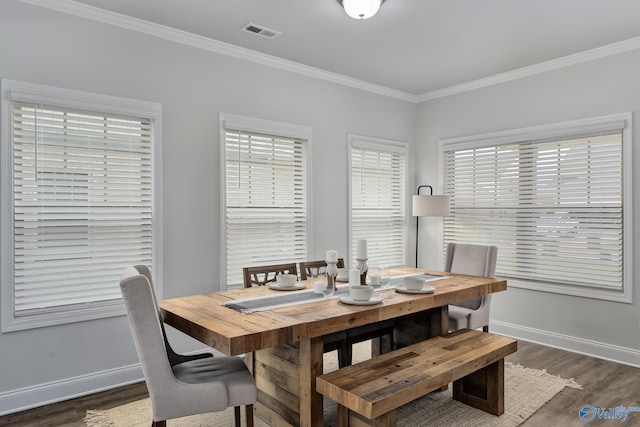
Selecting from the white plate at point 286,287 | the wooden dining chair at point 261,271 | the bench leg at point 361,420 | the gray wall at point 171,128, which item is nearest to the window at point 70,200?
the gray wall at point 171,128

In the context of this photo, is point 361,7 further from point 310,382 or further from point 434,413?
point 434,413

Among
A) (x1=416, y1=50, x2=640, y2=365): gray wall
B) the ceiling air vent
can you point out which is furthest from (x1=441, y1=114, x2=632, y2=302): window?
the ceiling air vent

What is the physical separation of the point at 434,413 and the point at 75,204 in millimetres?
2910

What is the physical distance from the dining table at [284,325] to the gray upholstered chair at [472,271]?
56 centimetres

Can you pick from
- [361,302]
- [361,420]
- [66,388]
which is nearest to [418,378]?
[361,420]

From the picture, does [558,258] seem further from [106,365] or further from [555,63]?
[106,365]

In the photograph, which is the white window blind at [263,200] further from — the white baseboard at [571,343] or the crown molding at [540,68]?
the white baseboard at [571,343]

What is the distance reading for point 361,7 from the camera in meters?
2.91

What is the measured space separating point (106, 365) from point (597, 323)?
14.0 feet

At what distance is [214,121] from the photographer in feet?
12.5

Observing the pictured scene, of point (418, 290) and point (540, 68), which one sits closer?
point (418, 290)

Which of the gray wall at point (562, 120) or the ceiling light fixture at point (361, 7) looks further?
the gray wall at point (562, 120)

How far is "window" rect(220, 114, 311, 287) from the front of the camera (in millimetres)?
3945

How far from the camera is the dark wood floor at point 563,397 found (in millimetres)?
2744
